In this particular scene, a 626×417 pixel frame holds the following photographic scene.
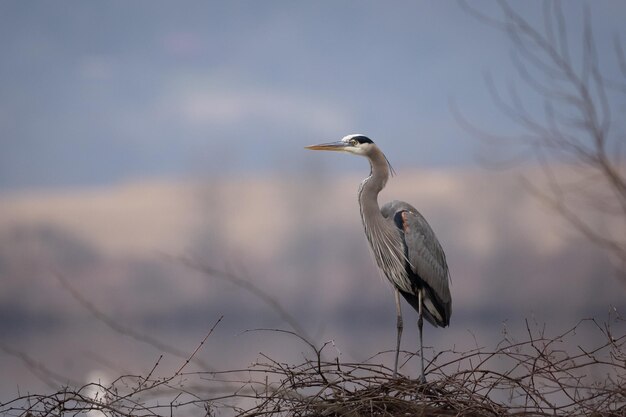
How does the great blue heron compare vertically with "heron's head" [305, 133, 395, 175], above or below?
below

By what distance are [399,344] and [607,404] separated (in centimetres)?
163

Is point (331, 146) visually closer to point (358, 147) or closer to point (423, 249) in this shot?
point (358, 147)

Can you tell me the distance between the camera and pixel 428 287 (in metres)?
4.92

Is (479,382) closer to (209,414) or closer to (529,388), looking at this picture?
(529,388)

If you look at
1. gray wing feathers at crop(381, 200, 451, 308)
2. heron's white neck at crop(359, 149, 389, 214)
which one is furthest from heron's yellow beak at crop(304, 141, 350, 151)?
Result: gray wing feathers at crop(381, 200, 451, 308)

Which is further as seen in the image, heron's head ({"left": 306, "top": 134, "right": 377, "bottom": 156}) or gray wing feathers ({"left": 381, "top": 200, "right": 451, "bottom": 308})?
gray wing feathers ({"left": 381, "top": 200, "right": 451, "bottom": 308})

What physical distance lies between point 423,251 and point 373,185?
0.61 m

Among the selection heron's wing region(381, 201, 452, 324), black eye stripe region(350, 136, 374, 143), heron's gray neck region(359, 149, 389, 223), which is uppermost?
black eye stripe region(350, 136, 374, 143)

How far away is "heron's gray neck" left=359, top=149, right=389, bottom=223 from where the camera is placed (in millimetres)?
4734

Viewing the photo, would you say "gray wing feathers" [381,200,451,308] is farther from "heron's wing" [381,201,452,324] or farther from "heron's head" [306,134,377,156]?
"heron's head" [306,134,377,156]

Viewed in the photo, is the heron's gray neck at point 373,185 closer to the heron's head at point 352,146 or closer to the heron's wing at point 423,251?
the heron's head at point 352,146

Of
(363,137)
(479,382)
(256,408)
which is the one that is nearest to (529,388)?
(479,382)

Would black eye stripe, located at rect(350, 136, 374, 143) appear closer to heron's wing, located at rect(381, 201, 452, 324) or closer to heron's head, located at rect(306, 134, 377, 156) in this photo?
heron's head, located at rect(306, 134, 377, 156)

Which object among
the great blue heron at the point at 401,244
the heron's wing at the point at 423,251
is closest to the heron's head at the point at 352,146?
the great blue heron at the point at 401,244
